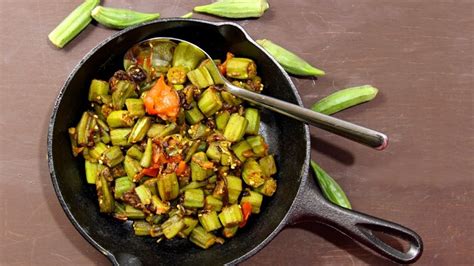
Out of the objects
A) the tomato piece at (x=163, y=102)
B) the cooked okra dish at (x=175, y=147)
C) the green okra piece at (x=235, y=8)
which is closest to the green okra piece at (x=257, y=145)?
the cooked okra dish at (x=175, y=147)

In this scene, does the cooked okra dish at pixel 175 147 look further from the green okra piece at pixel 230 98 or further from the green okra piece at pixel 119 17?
the green okra piece at pixel 119 17

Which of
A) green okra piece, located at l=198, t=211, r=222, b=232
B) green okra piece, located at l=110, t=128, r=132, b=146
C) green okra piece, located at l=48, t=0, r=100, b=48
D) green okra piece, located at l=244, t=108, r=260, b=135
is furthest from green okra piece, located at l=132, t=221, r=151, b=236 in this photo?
green okra piece, located at l=48, t=0, r=100, b=48

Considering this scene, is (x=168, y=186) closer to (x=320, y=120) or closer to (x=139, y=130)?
(x=139, y=130)

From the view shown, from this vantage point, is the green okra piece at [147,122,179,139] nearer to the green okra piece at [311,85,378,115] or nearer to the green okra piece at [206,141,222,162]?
the green okra piece at [206,141,222,162]

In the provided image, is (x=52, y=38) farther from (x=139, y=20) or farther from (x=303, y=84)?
(x=303, y=84)

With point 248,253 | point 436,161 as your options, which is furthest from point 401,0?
point 248,253
